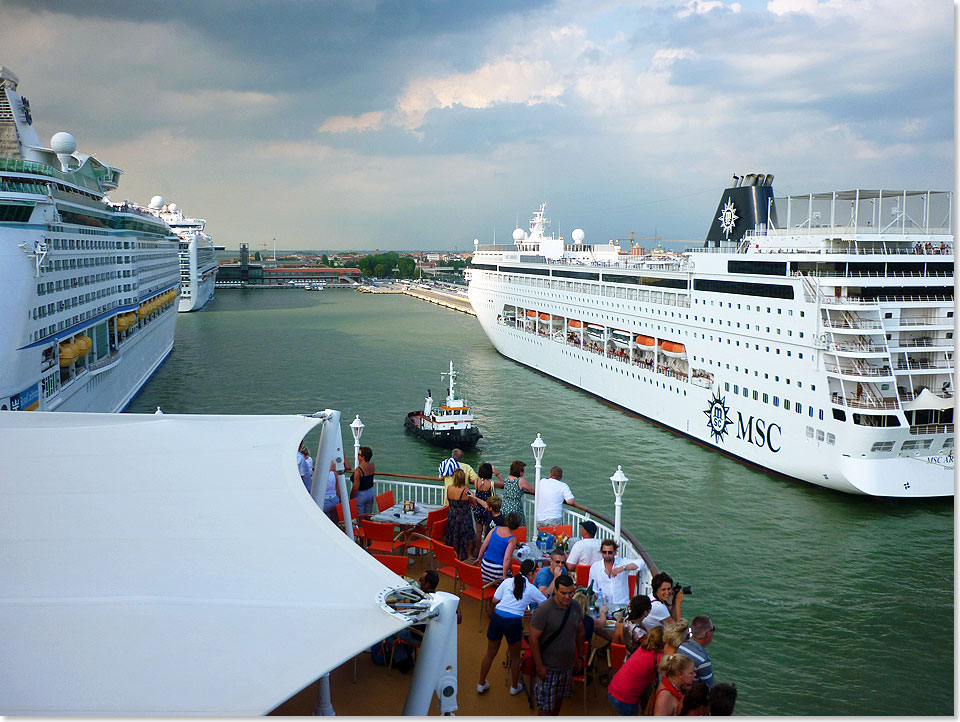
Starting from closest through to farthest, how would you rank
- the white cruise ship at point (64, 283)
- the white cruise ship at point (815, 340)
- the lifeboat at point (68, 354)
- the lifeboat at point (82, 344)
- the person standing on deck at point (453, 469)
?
the person standing on deck at point (453, 469), the white cruise ship at point (64, 283), the white cruise ship at point (815, 340), the lifeboat at point (68, 354), the lifeboat at point (82, 344)

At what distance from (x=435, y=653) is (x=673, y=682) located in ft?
3.15

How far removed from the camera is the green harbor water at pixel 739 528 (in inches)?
260

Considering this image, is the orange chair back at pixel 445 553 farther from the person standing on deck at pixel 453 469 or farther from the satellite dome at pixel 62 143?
the satellite dome at pixel 62 143

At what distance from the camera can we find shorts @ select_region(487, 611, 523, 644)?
365 centimetres

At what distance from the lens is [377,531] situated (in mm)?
5512

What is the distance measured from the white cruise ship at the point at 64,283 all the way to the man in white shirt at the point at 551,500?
749cm

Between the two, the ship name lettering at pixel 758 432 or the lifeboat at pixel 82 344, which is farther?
the lifeboat at pixel 82 344

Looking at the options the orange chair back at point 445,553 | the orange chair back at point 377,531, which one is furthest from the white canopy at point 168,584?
the orange chair back at point 377,531

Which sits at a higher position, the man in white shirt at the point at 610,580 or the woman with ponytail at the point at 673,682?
the woman with ponytail at the point at 673,682

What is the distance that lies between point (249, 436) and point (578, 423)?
1297cm

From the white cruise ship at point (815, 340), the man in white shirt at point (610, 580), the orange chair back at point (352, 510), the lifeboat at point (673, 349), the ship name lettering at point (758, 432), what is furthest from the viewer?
the lifeboat at point (673, 349)

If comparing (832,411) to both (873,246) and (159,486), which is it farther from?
(159,486)

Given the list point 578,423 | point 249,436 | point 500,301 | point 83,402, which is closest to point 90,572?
point 249,436

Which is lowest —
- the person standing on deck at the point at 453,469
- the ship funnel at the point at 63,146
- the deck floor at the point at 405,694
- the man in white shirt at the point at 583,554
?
the deck floor at the point at 405,694
